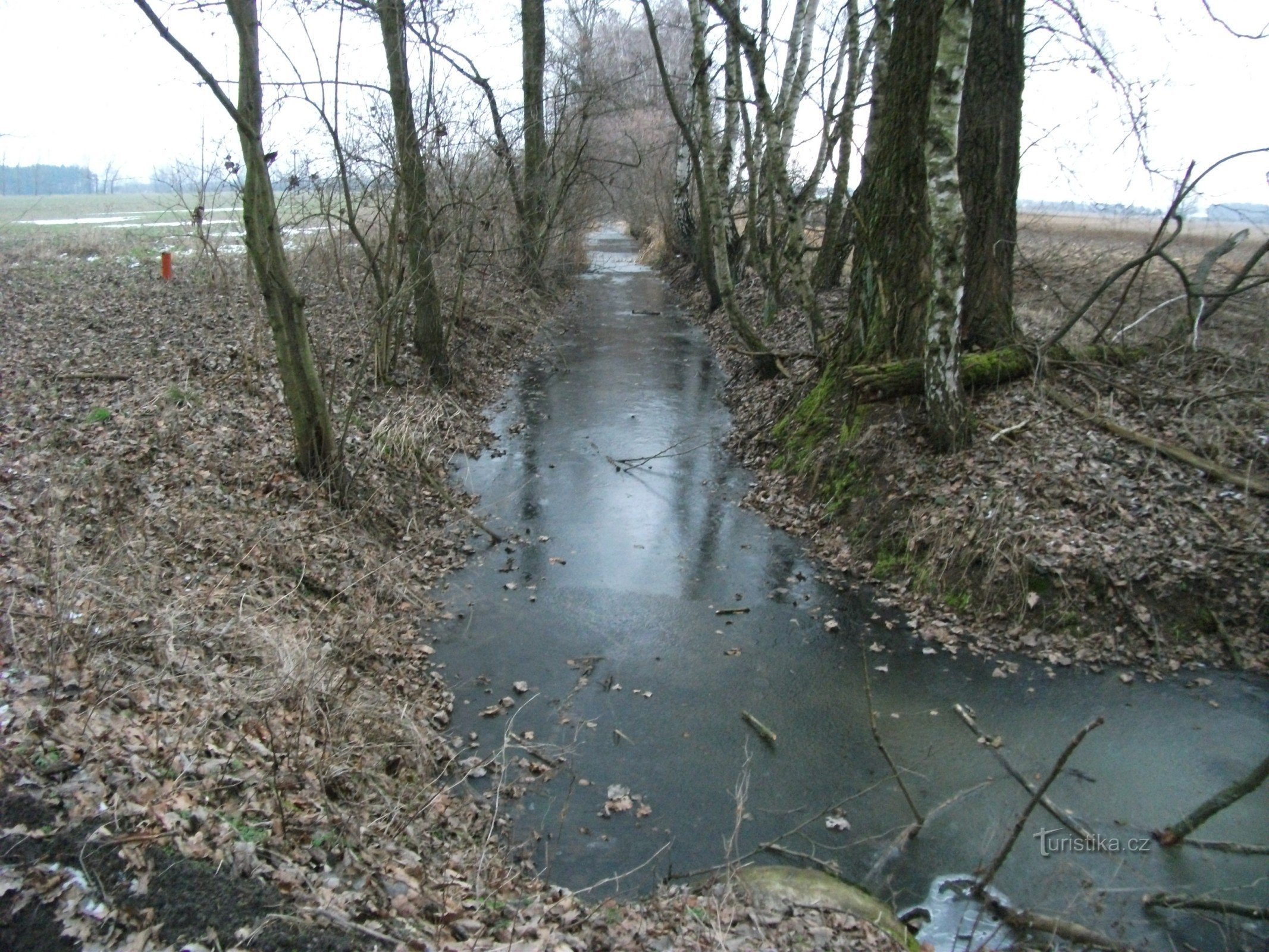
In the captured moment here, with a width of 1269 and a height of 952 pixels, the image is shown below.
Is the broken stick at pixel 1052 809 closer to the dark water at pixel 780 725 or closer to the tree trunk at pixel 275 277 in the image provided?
the dark water at pixel 780 725

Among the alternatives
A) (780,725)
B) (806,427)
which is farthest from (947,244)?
(780,725)

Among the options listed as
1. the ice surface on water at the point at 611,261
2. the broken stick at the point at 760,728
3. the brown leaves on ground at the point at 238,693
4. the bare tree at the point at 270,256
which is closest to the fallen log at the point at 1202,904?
the brown leaves on ground at the point at 238,693

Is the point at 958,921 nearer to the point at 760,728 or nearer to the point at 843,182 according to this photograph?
the point at 760,728

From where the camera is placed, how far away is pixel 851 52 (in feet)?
51.5

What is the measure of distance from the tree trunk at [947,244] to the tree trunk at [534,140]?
491 inches

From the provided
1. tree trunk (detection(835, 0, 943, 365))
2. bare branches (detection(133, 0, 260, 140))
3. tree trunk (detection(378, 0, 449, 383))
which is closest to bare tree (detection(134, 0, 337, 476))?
bare branches (detection(133, 0, 260, 140))

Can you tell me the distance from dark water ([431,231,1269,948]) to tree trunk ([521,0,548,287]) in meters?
12.3

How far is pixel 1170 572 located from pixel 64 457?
956 cm

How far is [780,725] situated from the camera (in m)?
6.37

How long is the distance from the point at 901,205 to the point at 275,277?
7.02 metres

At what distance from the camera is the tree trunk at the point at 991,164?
10125 millimetres

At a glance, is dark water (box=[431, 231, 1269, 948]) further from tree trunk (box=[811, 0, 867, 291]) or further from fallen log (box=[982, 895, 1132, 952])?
tree trunk (box=[811, 0, 867, 291])

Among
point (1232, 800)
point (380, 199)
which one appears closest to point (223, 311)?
point (380, 199)

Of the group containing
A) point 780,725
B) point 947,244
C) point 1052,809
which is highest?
point 947,244
